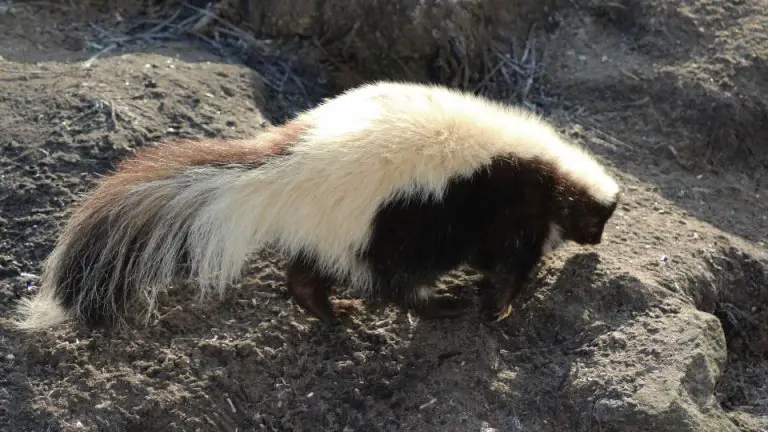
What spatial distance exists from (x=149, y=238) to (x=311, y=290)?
871mm

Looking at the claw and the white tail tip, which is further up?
the claw

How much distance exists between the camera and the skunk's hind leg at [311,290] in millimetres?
4539

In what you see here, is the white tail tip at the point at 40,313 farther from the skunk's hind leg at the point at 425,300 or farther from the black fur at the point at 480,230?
the skunk's hind leg at the point at 425,300

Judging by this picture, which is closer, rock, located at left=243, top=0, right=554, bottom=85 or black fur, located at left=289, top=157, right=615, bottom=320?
black fur, located at left=289, top=157, right=615, bottom=320

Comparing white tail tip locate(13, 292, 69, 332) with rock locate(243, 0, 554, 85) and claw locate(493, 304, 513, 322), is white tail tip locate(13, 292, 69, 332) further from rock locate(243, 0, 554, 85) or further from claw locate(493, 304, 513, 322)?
rock locate(243, 0, 554, 85)

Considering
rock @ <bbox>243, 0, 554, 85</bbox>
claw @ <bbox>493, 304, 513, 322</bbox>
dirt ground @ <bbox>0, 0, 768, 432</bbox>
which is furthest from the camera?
rock @ <bbox>243, 0, 554, 85</bbox>

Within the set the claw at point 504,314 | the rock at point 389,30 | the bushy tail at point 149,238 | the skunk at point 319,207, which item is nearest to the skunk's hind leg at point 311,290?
the skunk at point 319,207

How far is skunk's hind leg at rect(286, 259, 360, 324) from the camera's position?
4539 millimetres

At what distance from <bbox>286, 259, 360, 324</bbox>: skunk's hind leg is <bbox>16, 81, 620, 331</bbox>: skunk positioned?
10mm

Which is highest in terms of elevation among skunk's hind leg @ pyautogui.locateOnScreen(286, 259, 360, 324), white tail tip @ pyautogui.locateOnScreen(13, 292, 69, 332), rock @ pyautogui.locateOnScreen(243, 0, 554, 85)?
rock @ pyautogui.locateOnScreen(243, 0, 554, 85)

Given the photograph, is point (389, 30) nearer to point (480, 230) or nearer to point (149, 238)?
point (480, 230)

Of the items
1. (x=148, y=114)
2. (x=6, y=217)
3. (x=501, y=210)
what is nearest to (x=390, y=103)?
(x=501, y=210)

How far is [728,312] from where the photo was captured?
5.36m

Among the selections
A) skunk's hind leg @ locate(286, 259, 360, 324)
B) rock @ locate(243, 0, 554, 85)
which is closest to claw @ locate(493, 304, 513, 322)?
skunk's hind leg @ locate(286, 259, 360, 324)
